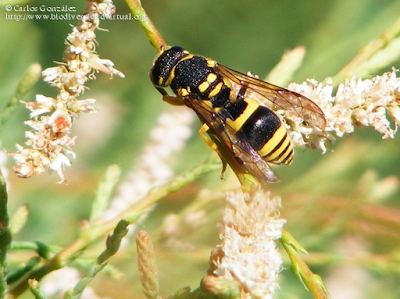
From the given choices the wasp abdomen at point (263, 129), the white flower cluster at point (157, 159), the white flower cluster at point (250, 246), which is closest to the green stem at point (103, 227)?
the wasp abdomen at point (263, 129)

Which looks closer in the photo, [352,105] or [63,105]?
[63,105]

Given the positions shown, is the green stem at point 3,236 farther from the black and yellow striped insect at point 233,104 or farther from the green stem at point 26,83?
the black and yellow striped insect at point 233,104

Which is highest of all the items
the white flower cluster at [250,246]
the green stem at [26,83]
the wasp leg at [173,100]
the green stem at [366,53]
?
the green stem at [26,83]

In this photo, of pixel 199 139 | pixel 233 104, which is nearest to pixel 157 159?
pixel 233 104

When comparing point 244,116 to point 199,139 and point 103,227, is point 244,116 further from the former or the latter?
point 199,139

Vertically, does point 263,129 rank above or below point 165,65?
below
